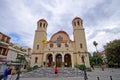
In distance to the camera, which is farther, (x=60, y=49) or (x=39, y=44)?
(x=39, y=44)

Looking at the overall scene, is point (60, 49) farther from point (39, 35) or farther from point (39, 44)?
point (39, 35)

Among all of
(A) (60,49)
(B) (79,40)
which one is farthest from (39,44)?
(B) (79,40)

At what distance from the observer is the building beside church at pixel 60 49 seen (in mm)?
24328

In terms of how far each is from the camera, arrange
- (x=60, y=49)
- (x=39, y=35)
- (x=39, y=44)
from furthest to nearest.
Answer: (x=39, y=35)
(x=39, y=44)
(x=60, y=49)

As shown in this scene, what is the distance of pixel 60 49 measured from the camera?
2462 cm

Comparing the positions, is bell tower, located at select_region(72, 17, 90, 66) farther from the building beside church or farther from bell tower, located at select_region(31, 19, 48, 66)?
bell tower, located at select_region(31, 19, 48, 66)

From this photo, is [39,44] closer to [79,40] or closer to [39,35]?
[39,35]

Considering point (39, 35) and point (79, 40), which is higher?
point (39, 35)

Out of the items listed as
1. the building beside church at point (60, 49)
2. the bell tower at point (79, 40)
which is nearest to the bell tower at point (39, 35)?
the building beside church at point (60, 49)

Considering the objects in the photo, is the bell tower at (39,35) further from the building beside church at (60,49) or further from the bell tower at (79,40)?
the bell tower at (79,40)

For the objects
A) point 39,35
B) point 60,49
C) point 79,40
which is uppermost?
point 39,35

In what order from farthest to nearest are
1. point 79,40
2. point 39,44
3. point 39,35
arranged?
point 39,35
point 39,44
point 79,40

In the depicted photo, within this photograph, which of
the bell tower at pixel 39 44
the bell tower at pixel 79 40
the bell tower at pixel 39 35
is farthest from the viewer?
the bell tower at pixel 39 35

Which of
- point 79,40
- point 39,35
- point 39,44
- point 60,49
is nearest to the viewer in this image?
point 60,49
